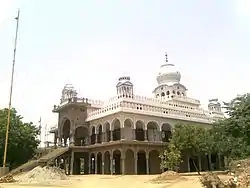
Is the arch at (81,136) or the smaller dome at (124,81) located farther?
the arch at (81,136)

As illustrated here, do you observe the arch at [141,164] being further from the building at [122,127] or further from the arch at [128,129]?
the arch at [128,129]

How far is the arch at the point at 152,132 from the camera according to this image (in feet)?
143

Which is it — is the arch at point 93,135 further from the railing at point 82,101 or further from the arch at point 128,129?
the arch at point 128,129

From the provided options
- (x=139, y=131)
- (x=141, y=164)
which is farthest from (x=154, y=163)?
(x=139, y=131)

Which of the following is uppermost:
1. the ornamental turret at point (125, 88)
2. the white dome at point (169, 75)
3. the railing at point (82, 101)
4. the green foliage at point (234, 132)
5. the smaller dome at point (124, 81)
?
the white dome at point (169, 75)

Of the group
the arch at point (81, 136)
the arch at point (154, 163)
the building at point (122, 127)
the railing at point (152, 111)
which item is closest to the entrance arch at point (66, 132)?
the building at point (122, 127)

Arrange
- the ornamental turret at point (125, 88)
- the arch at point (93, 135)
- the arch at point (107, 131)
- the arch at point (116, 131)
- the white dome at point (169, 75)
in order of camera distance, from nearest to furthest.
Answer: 1. the arch at point (107, 131)
2. the ornamental turret at point (125, 88)
3. the arch at point (116, 131)
4. the arch at point (93, 135)
5. the white dome at point (169, 75)

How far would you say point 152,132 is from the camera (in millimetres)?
44312

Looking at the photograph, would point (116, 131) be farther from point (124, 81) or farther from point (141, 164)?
point (124, 81)

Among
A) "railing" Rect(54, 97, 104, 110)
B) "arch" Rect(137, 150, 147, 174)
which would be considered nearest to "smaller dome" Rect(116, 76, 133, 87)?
"railing" Rect(54, 97, 104, 110)

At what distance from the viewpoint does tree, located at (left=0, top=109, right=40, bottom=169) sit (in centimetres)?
4141

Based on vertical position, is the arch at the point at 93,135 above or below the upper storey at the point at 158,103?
below

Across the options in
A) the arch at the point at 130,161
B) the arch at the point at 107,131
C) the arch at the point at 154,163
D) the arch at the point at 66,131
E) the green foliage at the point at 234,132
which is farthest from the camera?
the arch at the point at 66,131

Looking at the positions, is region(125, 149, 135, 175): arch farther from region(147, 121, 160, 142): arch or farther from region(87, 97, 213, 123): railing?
region(87, 97, 213, 123): railing
